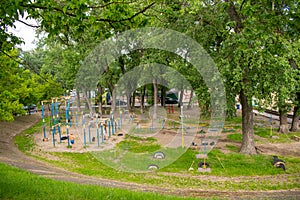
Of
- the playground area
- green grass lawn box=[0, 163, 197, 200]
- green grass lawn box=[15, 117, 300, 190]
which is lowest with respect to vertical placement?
green grass lawn box=[15, 117, 300, 190]

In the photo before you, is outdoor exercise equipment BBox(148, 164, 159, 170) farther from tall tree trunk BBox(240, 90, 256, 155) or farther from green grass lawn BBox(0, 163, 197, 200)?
green grass lawn BBox(0, 163, 197, 200)

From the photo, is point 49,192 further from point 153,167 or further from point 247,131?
point 247,131

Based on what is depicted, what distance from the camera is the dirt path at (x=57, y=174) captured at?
9.13 metres

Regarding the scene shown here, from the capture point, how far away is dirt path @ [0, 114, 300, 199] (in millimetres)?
9133

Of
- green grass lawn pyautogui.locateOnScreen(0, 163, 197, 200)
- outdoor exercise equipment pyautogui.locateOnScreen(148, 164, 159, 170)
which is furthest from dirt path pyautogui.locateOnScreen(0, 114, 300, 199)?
outdoor exercise equipment pyautogui.locateOnScreen(148, 164, 159, 170)

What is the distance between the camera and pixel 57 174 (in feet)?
32.9

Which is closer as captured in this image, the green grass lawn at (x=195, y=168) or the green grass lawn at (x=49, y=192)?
the green grass lawn at (x=49, y=192)

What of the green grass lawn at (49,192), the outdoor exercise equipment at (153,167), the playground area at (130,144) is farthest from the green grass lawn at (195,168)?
the green grass lawn at (49,192)

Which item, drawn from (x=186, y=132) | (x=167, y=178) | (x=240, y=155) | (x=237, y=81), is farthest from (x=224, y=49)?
(x=186, y=132)

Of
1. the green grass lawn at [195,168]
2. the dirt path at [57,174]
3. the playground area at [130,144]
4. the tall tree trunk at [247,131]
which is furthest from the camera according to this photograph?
the tall tree trunk at [247,131]

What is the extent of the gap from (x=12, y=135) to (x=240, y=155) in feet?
51.1

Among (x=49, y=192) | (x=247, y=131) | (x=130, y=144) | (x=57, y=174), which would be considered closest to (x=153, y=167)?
(x=57, y=174)

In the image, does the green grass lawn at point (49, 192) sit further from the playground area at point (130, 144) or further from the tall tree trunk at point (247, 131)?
the tall tree trunk at point (247, 131)

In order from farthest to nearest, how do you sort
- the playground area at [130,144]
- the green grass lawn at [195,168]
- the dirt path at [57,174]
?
1. the playground area at [130,144]
2. the green grass lawn at [195,168]
3. the dirt path at [57,174]
